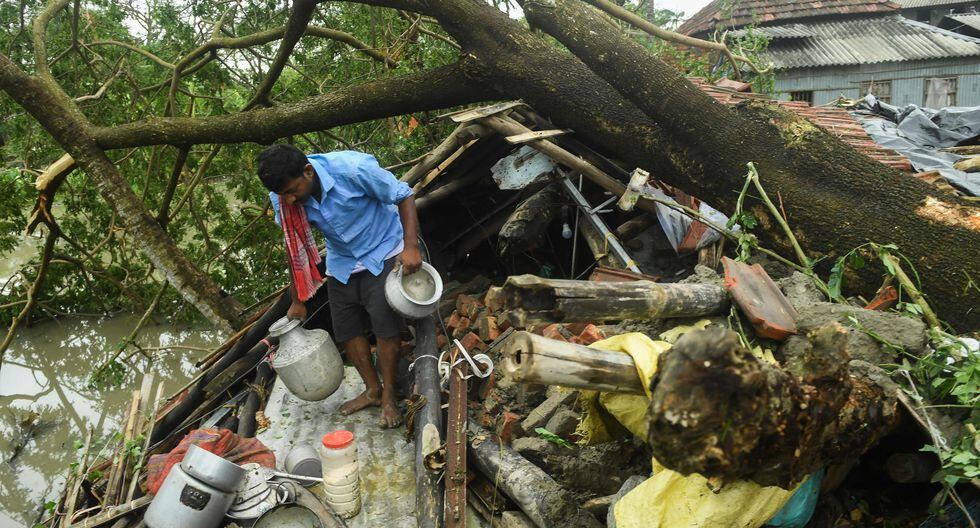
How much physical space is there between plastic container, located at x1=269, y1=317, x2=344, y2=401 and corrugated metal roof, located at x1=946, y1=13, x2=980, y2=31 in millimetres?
21059

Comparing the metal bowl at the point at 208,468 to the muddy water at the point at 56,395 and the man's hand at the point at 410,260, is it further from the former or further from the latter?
the muddy water at the point at 56,395

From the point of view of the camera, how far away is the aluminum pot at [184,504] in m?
2.77

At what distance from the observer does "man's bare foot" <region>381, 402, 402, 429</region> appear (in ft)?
12.8

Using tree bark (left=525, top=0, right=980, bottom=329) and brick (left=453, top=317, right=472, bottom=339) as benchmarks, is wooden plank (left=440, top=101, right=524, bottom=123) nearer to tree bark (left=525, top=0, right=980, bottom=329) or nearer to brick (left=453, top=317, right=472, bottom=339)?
tree bark (left=525, top=0, right=980, bottom=329)

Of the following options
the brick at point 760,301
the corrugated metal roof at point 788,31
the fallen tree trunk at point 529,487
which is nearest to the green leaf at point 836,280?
the brick at point 760,301

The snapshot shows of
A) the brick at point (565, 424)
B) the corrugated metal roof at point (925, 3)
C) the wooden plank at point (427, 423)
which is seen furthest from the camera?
the corrugated metal roof at point (925, 3)

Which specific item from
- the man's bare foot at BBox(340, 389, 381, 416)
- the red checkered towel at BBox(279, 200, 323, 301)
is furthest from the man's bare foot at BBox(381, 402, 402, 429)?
the red checkered towel at BBox(279, 200, 323, 301)

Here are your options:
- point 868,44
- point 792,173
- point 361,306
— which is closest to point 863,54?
point 868,44

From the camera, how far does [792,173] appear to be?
11.5 feet

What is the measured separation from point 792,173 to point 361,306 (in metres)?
2.55

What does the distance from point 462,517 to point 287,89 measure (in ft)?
19.0

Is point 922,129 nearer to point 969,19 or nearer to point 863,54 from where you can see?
point 863,54

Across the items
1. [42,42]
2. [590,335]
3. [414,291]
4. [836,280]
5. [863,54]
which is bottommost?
[863,54]

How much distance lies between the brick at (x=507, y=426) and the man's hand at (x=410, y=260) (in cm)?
97
